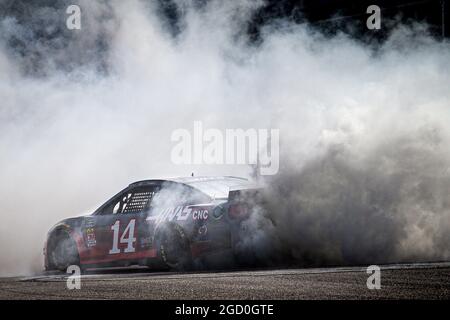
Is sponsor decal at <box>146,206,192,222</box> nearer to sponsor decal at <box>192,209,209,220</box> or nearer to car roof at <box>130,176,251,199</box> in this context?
sponsor decal at <box>192,209,209,220</box>

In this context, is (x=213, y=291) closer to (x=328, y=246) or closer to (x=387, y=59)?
(x=328, y=246)

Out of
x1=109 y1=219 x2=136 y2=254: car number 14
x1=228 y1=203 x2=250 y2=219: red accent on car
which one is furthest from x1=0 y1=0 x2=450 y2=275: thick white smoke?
x1=109 y1=219 x2=136 y2=254: car number 14

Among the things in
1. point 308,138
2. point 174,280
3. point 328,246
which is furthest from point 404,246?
point 174,280

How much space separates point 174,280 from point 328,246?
7.21 ft

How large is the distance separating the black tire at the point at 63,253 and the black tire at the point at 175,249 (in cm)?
148

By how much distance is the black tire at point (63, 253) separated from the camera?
1117 cm

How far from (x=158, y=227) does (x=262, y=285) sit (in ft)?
10.2

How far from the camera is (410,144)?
998 centimetres

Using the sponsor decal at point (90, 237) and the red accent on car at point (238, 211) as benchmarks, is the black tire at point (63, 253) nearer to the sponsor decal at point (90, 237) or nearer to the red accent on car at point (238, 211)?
the sponsor decal at point (90, 237)

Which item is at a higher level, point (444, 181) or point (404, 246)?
point (444, 181)

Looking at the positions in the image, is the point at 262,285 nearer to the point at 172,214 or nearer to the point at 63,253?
the point at 172,214

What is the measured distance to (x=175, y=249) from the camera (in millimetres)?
10188

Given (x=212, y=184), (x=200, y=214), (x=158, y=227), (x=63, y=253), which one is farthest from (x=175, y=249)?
(x=63, y=253)
